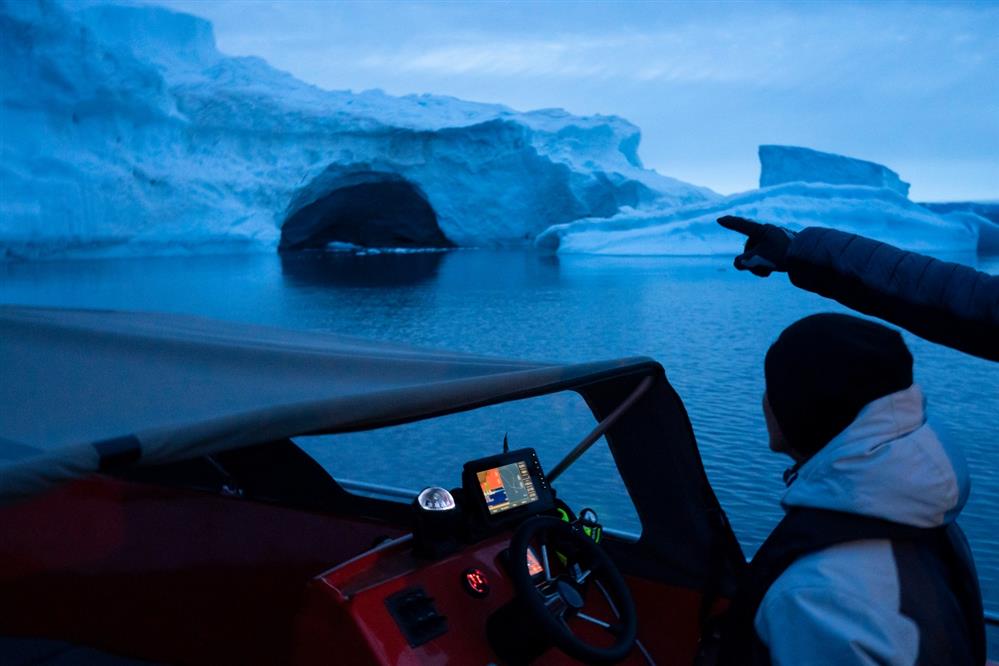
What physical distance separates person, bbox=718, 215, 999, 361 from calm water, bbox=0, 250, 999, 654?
16 centimetres

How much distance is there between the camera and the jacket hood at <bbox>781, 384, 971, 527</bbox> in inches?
38.8

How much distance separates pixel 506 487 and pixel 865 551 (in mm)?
1253

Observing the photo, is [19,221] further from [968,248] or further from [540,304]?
[968,248]

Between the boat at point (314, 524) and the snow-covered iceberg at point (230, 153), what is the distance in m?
21.3

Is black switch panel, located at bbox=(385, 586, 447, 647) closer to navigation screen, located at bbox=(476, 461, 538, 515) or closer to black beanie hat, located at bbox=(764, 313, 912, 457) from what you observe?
navigation screen, located at bbox=(476, 461, 538, 515)

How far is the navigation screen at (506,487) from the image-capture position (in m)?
2.13

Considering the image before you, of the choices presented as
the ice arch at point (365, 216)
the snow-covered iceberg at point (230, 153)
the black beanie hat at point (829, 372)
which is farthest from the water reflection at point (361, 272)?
the black beanie hat at point (829, 372)

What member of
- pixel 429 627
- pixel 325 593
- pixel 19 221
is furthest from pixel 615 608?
pixel 19 221

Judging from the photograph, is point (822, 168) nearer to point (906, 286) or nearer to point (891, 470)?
point (906, 286)

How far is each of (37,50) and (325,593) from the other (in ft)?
74.5

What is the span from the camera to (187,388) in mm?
1682

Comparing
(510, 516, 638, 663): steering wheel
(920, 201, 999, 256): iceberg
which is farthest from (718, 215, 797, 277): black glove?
(920, 201, 999, 256): iceberg

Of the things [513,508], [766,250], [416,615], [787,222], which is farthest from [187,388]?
[787,222]

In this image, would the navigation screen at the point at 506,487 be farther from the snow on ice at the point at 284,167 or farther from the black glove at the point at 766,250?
the snow on ice at the point at 284,167
